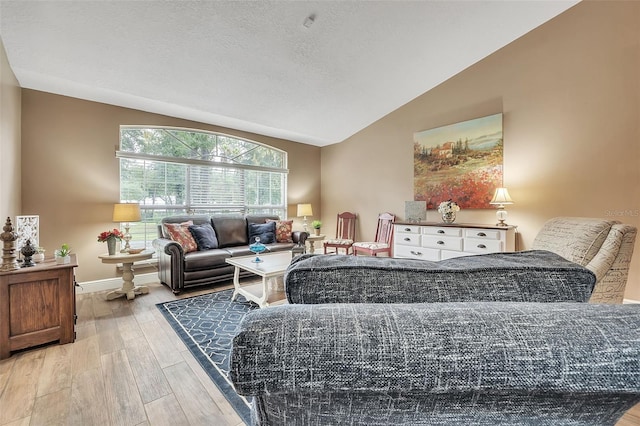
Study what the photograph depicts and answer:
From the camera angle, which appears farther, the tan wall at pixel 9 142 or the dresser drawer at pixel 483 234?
the dresser drawer at pixel 483 234

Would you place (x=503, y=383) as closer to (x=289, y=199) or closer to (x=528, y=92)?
(x=528, y=92)

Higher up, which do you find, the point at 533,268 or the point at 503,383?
the point at 533,268

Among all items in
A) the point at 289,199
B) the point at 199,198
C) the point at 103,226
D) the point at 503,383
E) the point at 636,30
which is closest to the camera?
the point at 503,383

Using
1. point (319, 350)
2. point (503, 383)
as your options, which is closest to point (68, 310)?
point (319, 350)

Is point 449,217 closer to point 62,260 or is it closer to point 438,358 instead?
point 438,358

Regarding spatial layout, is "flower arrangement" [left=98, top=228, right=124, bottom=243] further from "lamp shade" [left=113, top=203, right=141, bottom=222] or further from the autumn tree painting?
the autumn tree painting

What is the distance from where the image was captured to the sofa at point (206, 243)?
335cm

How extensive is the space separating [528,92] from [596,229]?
2.37 meters

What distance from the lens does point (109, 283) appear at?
353cm

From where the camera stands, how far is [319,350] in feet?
1.35

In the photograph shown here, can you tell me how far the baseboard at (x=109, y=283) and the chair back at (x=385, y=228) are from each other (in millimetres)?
3549

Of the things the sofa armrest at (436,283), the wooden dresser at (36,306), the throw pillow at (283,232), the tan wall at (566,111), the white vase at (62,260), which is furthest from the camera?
the throw pillow at (283,232)

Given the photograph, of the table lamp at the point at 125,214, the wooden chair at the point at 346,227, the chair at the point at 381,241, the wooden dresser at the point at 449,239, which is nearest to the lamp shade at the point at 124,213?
the table lamp at the point at 125,214

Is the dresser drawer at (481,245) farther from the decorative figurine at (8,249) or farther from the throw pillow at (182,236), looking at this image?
the decorative figurine at (8,249)
